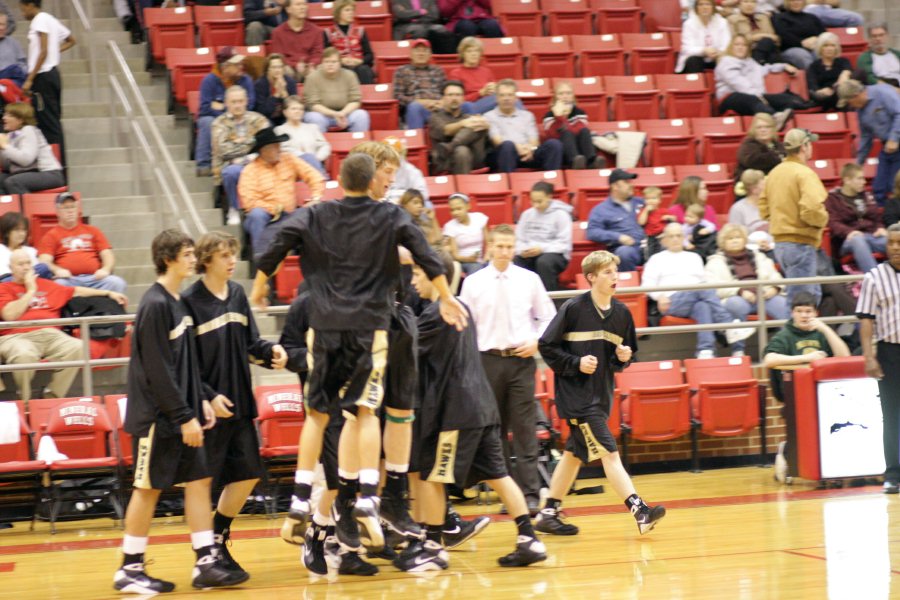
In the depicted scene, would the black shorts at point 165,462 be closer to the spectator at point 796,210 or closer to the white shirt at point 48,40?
the spectator at point 796,210

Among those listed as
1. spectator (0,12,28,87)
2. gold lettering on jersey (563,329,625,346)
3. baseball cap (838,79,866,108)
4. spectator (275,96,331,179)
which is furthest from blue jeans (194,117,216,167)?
baseball cap (838,79,866,108)

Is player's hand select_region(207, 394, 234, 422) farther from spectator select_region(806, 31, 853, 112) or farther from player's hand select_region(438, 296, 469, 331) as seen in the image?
spectator select_region(806, 31, 853, 112)

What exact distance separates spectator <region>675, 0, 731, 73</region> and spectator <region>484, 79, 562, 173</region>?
2692mm

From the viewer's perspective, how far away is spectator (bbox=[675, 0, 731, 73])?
1473cm

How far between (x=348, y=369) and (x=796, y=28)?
11022mm

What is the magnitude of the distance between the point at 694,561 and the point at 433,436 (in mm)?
1475

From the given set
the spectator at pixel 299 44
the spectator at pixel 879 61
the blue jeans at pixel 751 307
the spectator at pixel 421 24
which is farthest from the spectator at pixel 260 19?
the spectator at pixel 879 61

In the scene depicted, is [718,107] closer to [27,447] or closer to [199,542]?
[27,447]

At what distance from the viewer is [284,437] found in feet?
29.1

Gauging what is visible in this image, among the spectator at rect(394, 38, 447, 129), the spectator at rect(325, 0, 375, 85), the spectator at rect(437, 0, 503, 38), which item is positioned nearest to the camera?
the spectator at rect(394, 38, 447, 129)

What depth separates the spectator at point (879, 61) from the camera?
14.8 m

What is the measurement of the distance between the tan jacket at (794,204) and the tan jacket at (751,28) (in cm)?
439

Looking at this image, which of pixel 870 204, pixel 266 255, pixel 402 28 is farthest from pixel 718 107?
pixel 266 255

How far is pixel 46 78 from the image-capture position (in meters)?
12.1
